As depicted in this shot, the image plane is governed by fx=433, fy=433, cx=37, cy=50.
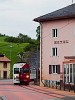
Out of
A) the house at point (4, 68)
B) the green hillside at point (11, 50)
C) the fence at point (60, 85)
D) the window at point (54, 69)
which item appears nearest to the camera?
the fence at point (60, 85)

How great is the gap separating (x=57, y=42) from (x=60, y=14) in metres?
3.42

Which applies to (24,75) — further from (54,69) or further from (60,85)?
(60,85)

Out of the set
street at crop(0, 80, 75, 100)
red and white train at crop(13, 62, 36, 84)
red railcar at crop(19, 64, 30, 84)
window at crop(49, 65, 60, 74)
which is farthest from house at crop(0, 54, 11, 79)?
street at crop(0, 80, 75, 100)

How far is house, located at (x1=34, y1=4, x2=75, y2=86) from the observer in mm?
50844

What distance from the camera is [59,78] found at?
5159cm

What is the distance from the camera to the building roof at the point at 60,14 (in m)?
50.8

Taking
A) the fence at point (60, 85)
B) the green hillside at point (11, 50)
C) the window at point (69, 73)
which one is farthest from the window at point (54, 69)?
the green hillside at point (11, 50)

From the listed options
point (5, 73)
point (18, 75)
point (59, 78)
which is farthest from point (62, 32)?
point (5, 73)

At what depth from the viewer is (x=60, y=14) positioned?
52.5m

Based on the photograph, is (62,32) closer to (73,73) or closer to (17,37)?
(73,73)

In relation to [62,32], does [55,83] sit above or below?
below

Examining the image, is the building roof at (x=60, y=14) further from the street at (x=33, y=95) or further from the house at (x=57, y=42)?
the street at (x=33, y=95)

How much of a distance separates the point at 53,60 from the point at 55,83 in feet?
13.5

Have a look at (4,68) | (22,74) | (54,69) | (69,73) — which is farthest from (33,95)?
(4,68)
